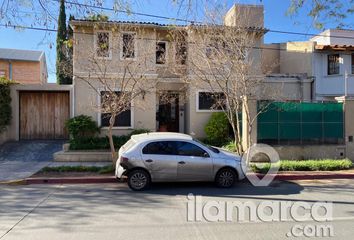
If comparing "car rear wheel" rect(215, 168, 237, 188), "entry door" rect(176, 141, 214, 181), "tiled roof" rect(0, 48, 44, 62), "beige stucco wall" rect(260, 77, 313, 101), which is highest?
"tiled roof" rect(0, 48, 44, 62)

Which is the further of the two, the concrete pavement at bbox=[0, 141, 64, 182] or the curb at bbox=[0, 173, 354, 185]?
the concrete pavement at bbox=[0, 141, 64, 182]

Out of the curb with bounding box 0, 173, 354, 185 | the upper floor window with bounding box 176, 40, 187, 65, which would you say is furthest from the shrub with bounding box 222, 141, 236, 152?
the upper floor window with bounding box 176, 40, 187, 65

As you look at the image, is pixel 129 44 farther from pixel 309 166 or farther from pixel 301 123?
pixel 309 166

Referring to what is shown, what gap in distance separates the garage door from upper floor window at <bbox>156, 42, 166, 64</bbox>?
16.8 feet

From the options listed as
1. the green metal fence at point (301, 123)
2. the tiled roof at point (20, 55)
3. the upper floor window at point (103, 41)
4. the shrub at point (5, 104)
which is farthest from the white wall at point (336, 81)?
the tiled roof at point (20, 55)

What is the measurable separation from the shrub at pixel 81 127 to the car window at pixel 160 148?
695 cm

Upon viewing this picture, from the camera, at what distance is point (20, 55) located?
32.7 metres

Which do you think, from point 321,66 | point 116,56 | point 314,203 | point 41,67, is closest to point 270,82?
point 321,66

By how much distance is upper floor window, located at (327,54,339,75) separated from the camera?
22.0 m

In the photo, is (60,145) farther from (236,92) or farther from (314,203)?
(314,203)

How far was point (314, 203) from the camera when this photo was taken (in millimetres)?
8047

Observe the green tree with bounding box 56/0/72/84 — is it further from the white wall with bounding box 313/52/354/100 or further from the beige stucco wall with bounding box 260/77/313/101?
the white wall with bounding box 313/52/354/100

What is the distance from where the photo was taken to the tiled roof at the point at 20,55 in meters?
31.2

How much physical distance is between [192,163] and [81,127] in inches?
305
